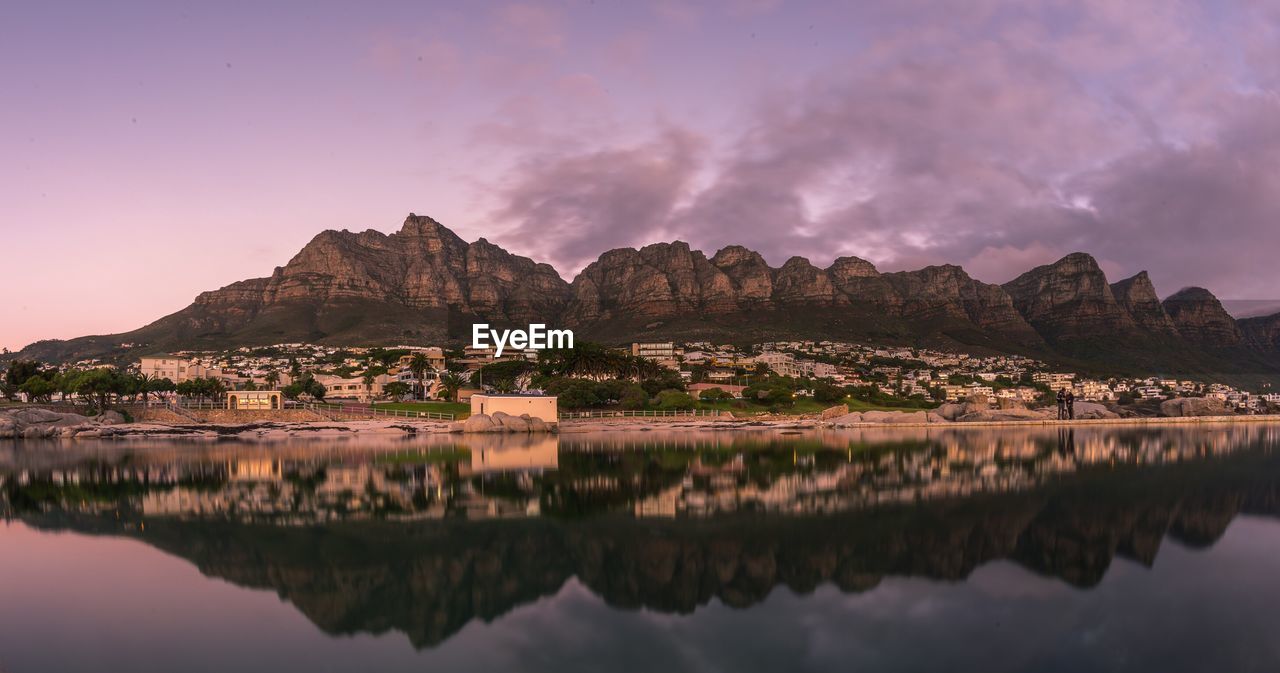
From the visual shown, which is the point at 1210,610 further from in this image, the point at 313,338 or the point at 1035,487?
the point at 313,338

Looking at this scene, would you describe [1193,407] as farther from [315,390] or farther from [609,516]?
[315,390]

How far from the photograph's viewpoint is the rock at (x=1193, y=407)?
4756 inches

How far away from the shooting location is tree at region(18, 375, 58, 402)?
3521 inches

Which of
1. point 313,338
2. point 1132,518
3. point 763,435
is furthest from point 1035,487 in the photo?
point 313,338

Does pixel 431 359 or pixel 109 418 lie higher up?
pixel 431 359

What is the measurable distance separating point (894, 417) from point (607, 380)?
122ft

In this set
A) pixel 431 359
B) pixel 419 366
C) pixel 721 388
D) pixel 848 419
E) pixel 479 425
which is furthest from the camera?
pixel 431 359

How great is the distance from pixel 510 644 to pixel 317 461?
127ft

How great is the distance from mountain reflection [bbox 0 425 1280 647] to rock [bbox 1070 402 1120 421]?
206 feet

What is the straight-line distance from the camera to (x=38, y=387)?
293 ft

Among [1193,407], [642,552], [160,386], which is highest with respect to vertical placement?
[160,386]

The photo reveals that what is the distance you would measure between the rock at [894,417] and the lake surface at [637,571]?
53.7 m

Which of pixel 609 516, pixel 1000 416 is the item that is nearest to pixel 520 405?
pixel 609 516

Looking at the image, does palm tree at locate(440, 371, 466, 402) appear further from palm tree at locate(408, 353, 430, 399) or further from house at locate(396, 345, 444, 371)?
house at locate(396, 345, 444, 371)
